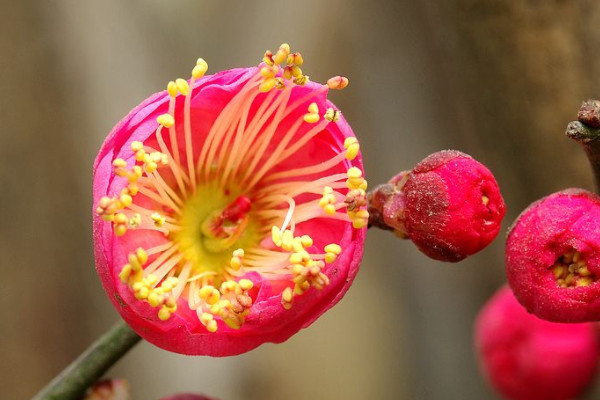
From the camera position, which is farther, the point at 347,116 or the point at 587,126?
the point at 347,116

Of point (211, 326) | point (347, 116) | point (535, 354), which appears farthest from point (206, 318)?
point (347, 116)

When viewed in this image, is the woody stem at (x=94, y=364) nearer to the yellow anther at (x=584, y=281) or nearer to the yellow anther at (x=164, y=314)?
the yellow anther at (x=164, y=314)

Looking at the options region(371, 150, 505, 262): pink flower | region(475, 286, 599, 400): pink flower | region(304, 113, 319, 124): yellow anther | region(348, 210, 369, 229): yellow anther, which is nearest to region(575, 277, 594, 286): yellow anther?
region(371, 150, 505, 262): pink flower

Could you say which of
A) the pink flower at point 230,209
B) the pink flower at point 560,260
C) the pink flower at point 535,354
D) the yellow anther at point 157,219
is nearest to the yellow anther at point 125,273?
the pink flower at point 230,209

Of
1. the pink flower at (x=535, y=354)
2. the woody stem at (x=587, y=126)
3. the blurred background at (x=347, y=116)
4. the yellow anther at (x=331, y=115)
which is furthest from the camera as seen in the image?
the blurred background at (x=347, y=116)

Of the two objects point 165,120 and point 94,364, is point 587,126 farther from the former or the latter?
point 94,364

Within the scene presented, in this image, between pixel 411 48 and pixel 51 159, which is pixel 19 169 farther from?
pixel 411 48
